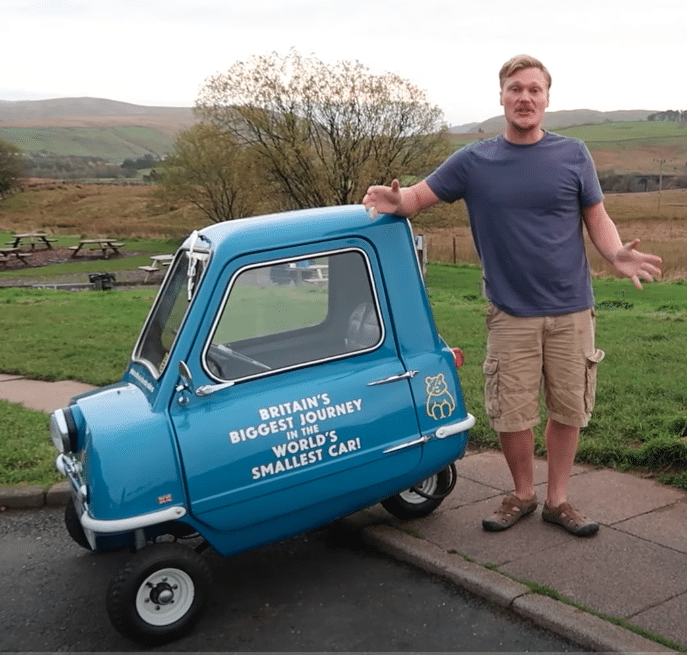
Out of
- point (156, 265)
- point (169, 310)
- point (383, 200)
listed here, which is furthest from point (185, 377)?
point (156, 265)

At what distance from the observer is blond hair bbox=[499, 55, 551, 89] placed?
4293 millimetres

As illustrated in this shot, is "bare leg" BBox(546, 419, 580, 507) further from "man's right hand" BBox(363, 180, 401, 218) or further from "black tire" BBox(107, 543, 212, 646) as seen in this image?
"black tire" BBox(107, 543, 212, 646)

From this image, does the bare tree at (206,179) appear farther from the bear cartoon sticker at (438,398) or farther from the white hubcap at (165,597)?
the white hubcap at (165,597)

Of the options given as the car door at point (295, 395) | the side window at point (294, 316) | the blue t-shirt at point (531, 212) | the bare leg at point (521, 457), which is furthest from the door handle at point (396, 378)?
the bare leg at point (521, 457)

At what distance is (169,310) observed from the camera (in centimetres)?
435

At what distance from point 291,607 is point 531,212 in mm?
2222

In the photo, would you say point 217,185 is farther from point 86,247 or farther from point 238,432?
point 238,432

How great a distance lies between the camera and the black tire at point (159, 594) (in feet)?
12.3

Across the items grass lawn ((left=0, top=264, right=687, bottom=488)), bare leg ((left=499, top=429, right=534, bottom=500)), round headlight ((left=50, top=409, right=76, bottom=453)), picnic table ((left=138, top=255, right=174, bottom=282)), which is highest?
round headlight ((left=50, top=409, right=76, bottom=453))

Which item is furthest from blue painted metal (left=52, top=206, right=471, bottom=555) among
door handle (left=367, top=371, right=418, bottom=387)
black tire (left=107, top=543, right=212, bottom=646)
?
black tire (left=107, top=543, right=212, bottom=646)

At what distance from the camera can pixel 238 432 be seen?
12.8 ft

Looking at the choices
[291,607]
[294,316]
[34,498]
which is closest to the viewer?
[291,607]

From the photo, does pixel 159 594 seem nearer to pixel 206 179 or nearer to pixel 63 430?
pixel 63 430

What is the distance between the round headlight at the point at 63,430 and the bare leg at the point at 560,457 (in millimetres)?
2473
